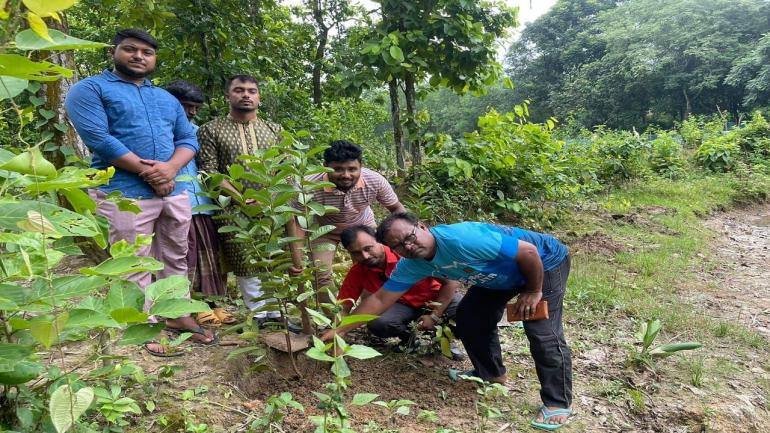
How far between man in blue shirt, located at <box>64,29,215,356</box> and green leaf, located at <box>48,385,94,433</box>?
1.53 metres

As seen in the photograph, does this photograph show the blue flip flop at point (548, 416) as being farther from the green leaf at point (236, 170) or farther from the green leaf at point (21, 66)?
the green leaf at point (21, 66)

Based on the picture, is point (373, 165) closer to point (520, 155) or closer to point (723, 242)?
point (520, 155)

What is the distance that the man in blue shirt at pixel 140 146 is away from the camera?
97.1 inches

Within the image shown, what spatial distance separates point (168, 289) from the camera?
115cm

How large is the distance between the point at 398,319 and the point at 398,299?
13 cm

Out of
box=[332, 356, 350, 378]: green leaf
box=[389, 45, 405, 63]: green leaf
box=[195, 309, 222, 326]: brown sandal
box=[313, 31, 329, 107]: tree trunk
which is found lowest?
box=[195, 309, 222, 326]: brown sandal

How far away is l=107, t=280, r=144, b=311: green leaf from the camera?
1.05 m

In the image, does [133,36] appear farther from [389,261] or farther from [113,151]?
[389,261]

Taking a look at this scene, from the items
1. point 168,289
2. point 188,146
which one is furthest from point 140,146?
point 168,289

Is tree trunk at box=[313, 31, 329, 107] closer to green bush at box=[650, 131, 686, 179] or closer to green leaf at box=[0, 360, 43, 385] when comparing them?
green bush at box=[650, 131, 686, 179]

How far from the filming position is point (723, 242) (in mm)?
6883

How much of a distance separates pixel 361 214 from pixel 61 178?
2.32 meters

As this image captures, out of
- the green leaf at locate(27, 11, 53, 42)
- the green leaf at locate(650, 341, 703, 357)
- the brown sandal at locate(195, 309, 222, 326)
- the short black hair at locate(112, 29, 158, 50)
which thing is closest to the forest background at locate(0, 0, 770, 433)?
the green leaf at locate(27, 11, 53, 42)

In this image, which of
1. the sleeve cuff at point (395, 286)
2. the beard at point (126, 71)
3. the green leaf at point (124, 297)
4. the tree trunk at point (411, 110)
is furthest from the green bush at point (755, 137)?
the green leaf at point (124, 297)
